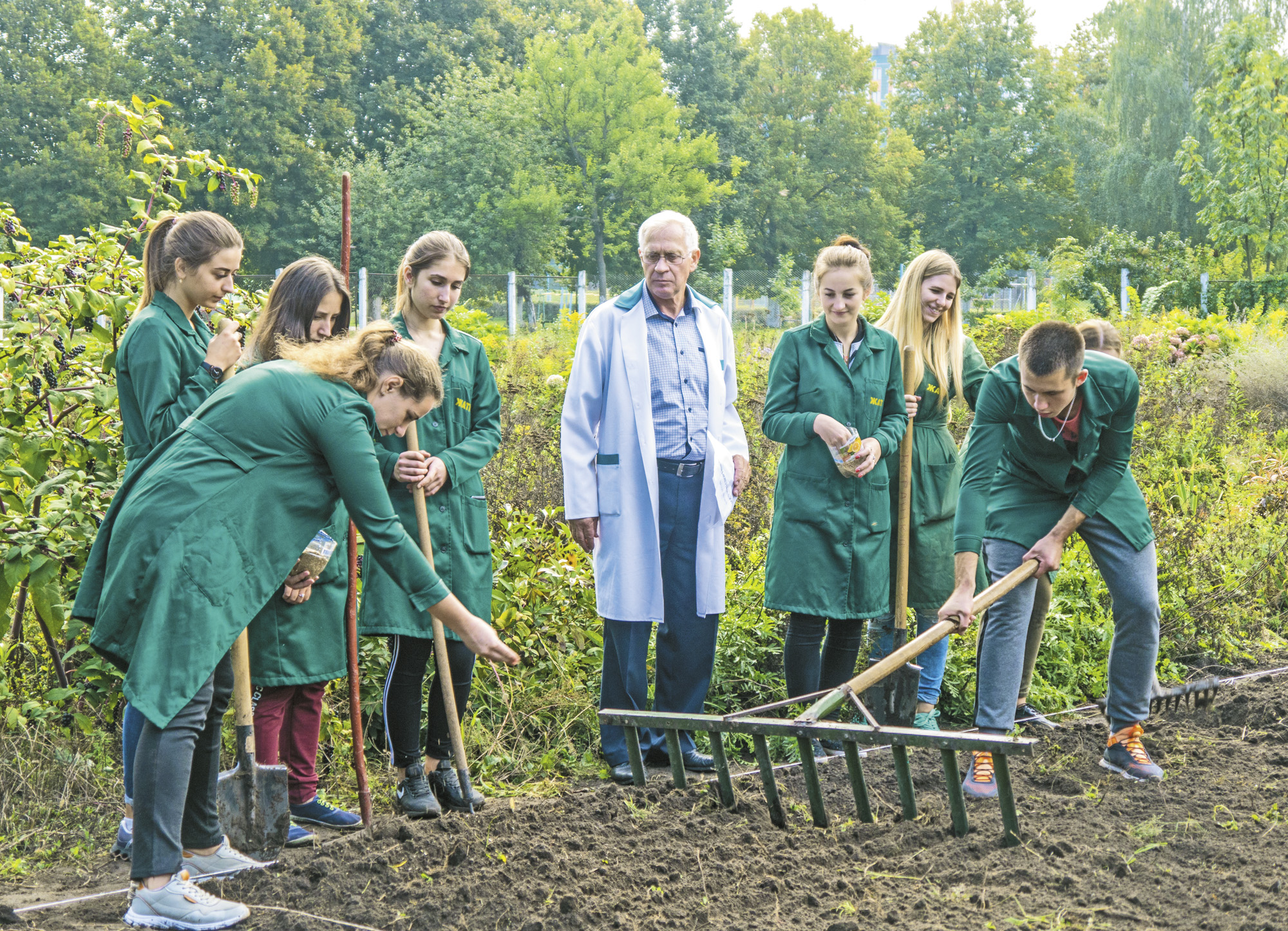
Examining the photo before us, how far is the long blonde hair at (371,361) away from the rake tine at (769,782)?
149 cm

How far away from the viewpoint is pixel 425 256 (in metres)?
3.98

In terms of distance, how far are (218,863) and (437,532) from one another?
1216mm

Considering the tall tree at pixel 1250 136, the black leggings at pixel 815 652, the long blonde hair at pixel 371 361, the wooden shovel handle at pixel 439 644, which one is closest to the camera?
the long blonde hair at pixel 371 361

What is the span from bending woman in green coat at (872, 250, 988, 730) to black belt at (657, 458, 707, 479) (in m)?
0.90

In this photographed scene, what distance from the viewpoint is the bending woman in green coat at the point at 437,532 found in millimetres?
3875

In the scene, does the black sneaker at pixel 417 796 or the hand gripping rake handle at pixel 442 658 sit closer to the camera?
the hand gripping rake handle at pixel 442 658

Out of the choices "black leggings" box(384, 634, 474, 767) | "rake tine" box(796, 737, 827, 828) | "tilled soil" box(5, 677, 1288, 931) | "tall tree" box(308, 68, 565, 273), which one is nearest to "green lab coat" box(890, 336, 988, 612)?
"tilled soil" box(5, 677, 1288, 931)

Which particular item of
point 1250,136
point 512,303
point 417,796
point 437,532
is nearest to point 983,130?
point 1250,136

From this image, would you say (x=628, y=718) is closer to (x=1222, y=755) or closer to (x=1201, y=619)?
(x=1222, y=755)

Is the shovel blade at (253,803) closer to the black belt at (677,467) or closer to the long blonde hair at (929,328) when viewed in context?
the black belt at (677,467)

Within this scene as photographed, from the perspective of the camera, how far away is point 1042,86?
170ft

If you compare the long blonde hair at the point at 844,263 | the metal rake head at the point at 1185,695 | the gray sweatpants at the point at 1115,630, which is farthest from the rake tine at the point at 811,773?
the metal rake head at the point at 1185,695

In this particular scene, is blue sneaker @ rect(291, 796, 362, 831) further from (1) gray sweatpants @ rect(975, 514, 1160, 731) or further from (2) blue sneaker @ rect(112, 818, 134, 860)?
(1) gray sweatpants @ rect(975, 514, 1160, 731)

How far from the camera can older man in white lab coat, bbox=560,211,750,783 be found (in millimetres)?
4461
